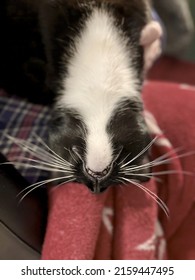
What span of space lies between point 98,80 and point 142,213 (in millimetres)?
181

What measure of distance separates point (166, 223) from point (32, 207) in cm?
17

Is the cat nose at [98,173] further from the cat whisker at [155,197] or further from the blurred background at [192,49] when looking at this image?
the blurred background at [192,49]

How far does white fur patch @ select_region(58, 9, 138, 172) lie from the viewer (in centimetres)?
48

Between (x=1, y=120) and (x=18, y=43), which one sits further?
(x=1, y=120)

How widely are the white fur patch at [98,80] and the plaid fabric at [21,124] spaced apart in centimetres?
17

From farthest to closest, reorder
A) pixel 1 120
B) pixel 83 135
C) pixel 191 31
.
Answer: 1. pixel 191 31
2. pixel 1 120
3. pixel 83 135

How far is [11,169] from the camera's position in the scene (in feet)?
1.77

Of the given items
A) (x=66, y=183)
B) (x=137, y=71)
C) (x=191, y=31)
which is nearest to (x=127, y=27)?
(x=137, y=71)

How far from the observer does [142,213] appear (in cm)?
58

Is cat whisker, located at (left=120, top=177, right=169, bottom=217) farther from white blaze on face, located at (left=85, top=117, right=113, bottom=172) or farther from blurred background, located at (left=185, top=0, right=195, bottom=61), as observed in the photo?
blurred background, located at (left=185, top=0, right=195, bottom=61)

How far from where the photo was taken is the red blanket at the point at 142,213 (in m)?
0.55

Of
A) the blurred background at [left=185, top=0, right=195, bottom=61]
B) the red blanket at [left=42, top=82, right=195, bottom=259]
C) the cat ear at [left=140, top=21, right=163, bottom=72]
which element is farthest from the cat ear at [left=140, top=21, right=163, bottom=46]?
the blurred background at [left=185, top=0, right=195, bottom=61]

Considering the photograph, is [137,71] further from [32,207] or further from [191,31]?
[191,31]

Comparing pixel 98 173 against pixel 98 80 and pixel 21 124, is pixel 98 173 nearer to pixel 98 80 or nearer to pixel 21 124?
pixel 98 80
